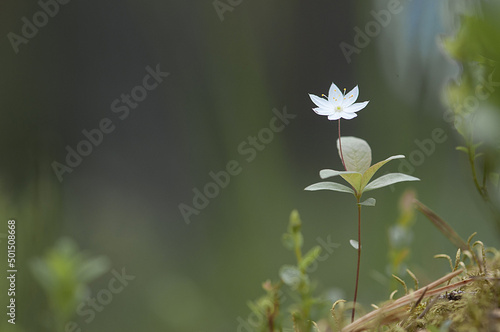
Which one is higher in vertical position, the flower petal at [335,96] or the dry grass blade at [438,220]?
the flower petal at [335,96]

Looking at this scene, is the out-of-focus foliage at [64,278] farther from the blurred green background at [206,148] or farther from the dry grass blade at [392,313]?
the dry grass blade at [392,313]

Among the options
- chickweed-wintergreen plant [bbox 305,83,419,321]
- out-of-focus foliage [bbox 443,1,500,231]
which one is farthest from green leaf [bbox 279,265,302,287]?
out-of-focus foliage [bbox 443,1,500,231]

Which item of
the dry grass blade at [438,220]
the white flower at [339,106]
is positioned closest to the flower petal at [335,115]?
the white flower at [339,106]

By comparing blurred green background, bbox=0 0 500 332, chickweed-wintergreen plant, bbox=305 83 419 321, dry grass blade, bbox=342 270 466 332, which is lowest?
dry grass blade, bbox=342 270 466 332

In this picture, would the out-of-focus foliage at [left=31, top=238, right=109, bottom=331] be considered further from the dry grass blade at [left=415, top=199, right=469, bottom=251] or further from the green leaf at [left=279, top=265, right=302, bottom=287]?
the dry grass blade at [left=415, top=199, right=469, bottom=251]

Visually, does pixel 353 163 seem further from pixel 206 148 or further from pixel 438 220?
pixel 206 148
